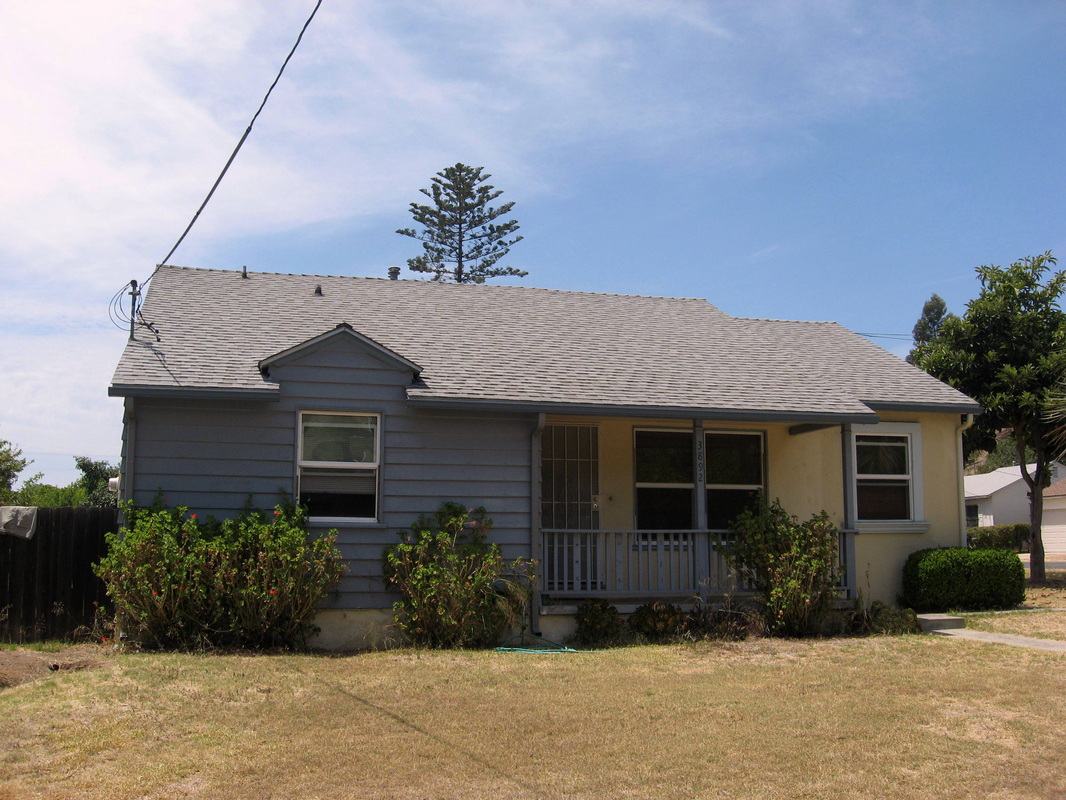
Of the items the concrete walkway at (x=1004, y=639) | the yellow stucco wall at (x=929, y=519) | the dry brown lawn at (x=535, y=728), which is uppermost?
the yellow stucco wall at (x=929, y=519)

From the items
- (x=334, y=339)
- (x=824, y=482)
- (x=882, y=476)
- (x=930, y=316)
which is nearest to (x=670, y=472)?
(x=824, y=482)

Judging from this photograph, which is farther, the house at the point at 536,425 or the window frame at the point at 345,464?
the window frame at the point at 345,464

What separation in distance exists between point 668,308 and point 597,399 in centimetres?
500

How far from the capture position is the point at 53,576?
36.4 ft

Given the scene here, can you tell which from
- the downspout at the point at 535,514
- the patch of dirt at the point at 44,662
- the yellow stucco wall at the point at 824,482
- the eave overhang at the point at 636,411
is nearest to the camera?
the patch of dirt at the point at 44,662

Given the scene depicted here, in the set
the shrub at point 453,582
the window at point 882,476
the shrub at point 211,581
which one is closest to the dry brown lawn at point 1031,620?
the window at point 882,476

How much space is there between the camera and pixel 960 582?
42.9ft

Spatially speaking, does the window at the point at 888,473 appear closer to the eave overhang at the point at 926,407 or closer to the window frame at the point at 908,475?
the window frame at the point at 908,475

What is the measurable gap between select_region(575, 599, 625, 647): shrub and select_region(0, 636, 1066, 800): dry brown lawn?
1422 mm

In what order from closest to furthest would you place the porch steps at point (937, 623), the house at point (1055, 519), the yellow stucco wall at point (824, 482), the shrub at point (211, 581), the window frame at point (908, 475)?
the shrub at point (211, 581), the porch steps at point (937, 623), the yellow stucco wall at point (824, 482), the window frame at point (908, 475), the house at point (1055, 519)

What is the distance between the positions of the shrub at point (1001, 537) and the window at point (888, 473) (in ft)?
67.3

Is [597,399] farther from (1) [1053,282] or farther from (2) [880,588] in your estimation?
(1) [1053,282]

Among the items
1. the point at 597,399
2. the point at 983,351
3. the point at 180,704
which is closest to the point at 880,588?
the point at 597,399

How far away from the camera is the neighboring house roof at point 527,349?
1123 centimetres
